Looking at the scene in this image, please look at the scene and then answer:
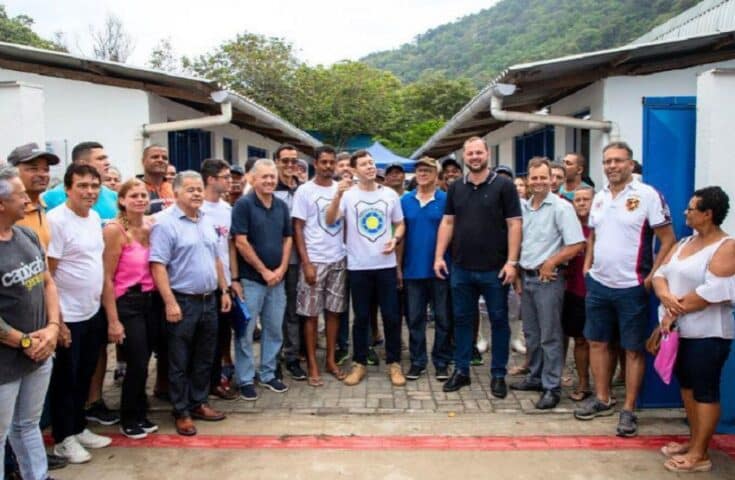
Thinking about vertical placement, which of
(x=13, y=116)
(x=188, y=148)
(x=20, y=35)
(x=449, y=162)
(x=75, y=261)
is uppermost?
(x=20, y=35)

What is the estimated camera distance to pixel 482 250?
5.55m

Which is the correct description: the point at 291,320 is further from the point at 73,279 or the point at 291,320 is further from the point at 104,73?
the point at 104,73

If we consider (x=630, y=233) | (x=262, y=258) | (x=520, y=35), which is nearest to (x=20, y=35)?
(x=262, y=258)

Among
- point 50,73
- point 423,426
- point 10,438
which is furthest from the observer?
point 50,73

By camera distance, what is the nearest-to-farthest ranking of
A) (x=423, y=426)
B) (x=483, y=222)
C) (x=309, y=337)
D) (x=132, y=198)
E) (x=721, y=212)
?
(x=721, y=212), (x=132, y=198), (x=423, y=426), (x=483, y=222), (x=309, y=337)

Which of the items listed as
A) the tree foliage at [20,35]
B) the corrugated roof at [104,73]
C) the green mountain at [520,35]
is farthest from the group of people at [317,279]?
the green mountain at [520,35]

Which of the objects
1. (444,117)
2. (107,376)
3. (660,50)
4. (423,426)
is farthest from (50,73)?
(444,117)

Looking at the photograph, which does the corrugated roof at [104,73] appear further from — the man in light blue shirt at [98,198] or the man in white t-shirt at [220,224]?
the man in light blue shirt at [98,198]

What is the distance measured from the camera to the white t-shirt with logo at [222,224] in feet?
18.0

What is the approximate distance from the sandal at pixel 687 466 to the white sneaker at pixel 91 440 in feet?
12.2

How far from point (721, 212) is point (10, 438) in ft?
14.2

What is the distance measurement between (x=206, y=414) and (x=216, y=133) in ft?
31.1

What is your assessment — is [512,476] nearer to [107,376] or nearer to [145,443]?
[145,443]

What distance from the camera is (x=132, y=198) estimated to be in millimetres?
4711
